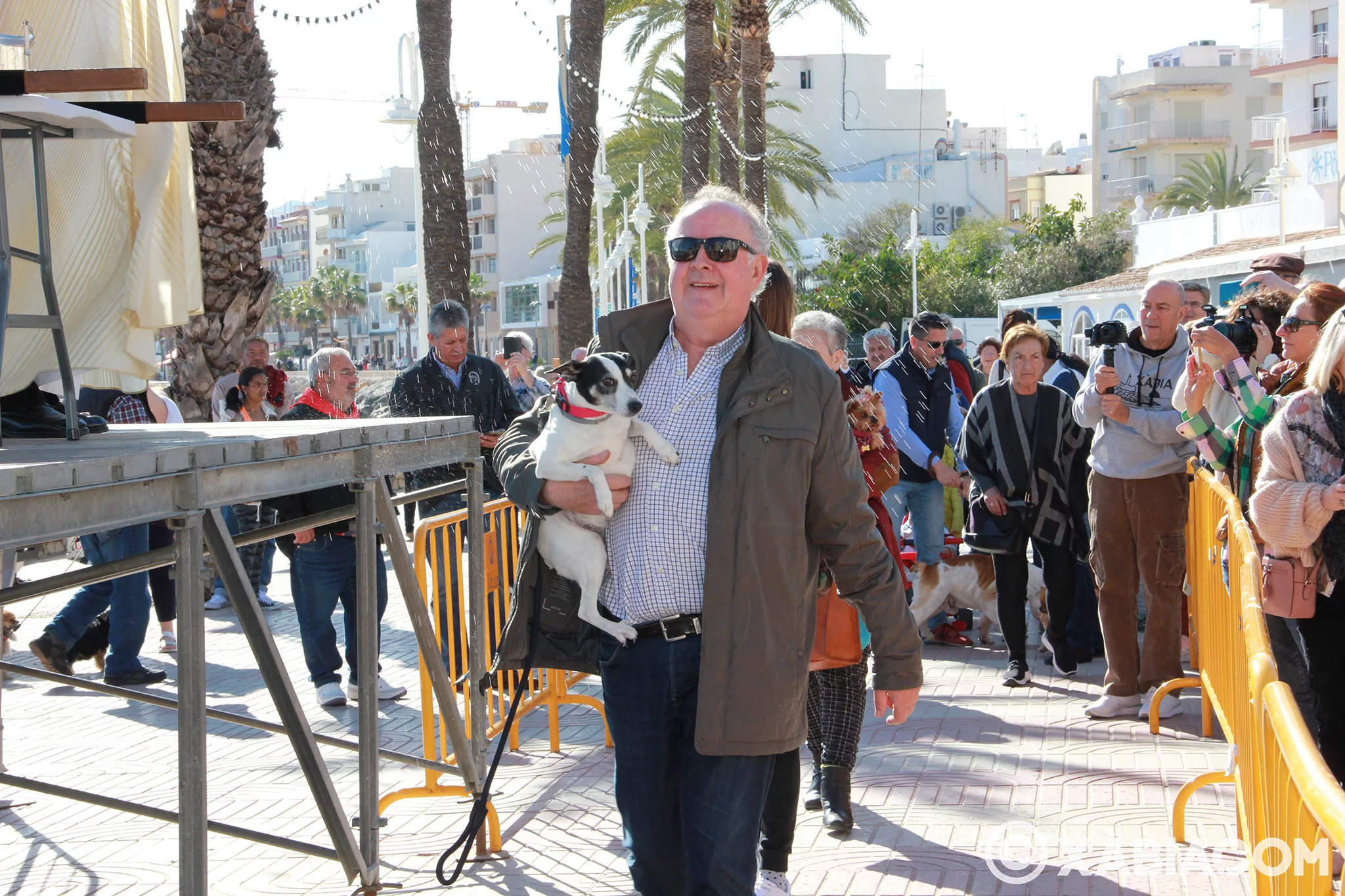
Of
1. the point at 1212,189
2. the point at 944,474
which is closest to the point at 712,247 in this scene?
the point at 944,474

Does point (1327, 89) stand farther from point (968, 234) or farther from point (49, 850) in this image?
point (49, 850)

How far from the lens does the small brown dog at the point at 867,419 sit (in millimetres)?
5641

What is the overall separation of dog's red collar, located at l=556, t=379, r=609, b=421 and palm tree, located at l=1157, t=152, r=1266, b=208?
68.8 m

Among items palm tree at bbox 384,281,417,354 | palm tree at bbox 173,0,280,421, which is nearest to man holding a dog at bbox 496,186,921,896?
palm tree at bbox 173,0,280,421

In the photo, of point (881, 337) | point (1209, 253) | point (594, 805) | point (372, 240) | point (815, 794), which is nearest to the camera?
point (815, 794)

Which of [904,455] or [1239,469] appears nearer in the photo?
[1239,469]

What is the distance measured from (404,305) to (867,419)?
307 feet

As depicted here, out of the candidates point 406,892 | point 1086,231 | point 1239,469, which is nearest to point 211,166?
point 406,892

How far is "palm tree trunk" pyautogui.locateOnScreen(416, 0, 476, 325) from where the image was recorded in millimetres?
14125

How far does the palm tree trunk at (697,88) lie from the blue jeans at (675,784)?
49.8 ft

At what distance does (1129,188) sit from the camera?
8094 centimetres

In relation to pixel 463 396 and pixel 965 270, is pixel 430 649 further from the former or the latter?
pixel 965 270

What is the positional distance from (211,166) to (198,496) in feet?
32.7

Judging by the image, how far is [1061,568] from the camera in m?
7.80
